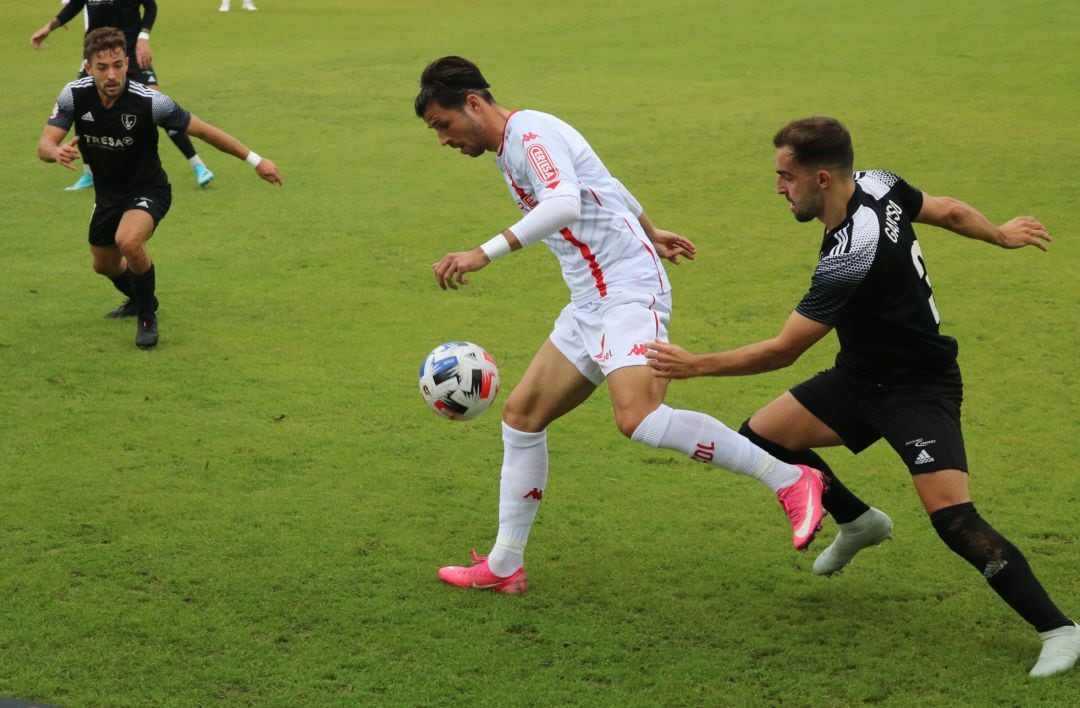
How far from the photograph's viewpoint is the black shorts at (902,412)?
5.00 meters

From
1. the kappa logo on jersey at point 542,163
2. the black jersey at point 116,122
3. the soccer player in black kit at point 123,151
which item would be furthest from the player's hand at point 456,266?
the black jersey at point 116,122

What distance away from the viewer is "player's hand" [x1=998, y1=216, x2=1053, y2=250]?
546 cm

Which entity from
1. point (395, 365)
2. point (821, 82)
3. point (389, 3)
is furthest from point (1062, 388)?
point (389, 3)

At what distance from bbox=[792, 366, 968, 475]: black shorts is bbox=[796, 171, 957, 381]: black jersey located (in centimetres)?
7

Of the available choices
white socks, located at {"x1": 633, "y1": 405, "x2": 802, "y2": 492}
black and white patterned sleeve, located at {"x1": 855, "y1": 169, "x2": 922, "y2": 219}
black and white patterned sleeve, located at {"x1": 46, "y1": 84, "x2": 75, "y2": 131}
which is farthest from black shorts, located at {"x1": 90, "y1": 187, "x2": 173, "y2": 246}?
black and white patterned sleeve, located at {"x1": 855, "y1": 169, "x2": 922, "y2": 219}

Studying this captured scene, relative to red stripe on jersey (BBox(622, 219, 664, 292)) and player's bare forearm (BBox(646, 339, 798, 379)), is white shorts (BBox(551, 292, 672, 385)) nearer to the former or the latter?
red stripe on jersey (BBox(622, 219, 664, 292))

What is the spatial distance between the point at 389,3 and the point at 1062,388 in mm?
22205

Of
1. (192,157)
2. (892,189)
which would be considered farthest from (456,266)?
(192,157)

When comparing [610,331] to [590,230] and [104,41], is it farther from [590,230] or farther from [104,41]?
[104,41]

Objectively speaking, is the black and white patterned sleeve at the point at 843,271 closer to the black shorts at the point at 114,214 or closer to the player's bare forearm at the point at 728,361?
the player's bare forearm at the point at 728,361

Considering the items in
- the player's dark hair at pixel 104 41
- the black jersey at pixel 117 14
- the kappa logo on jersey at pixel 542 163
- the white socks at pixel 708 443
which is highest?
the kappa logo on jersey at pixel 542 163

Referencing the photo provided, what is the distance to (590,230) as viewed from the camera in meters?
5.62

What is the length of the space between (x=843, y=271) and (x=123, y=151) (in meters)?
6.06

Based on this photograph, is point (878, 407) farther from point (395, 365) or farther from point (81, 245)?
point (81, 245)
